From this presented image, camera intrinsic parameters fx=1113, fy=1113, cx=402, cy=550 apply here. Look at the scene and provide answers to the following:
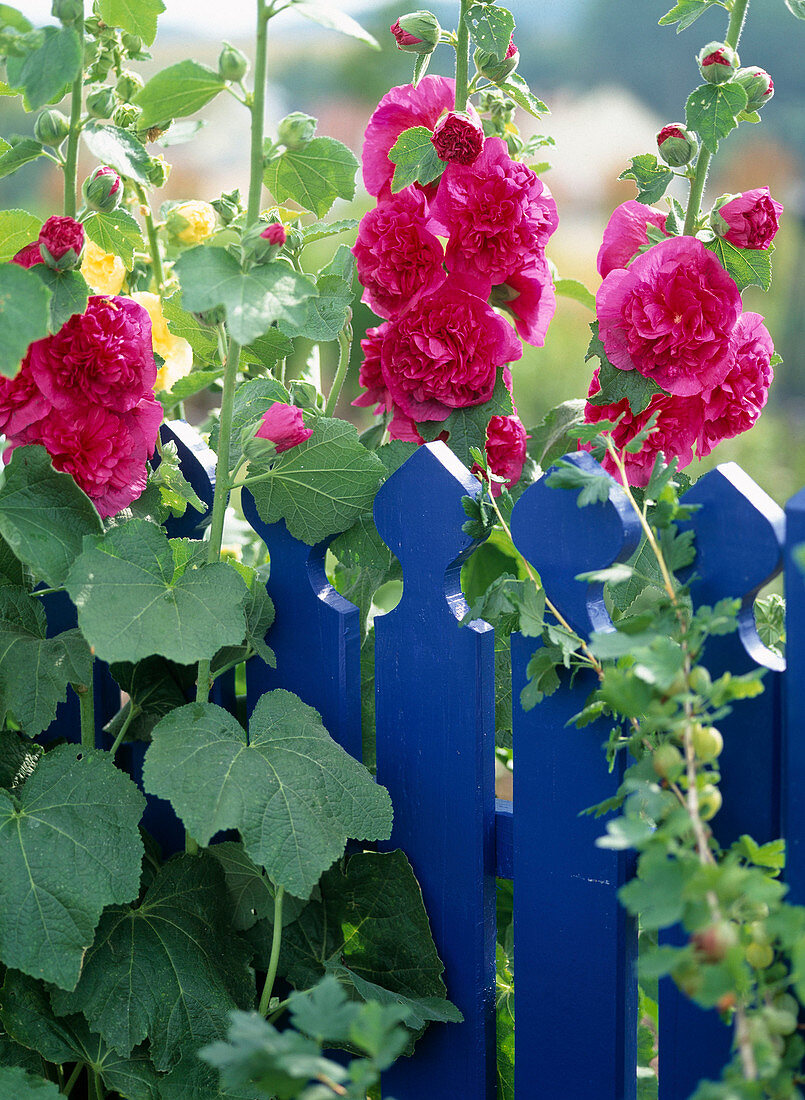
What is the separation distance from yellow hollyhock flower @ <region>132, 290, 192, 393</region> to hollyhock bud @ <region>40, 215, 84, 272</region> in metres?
0.26

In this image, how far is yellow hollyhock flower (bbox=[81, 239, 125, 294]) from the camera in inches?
53.0

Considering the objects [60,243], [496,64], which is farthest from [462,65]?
[60,243]

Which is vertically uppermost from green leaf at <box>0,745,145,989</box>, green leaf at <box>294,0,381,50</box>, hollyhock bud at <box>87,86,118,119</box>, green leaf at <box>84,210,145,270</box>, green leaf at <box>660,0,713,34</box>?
green leaf at <box>660,0,713,34</box>

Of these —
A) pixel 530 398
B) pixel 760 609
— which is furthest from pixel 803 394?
pixel 760 609

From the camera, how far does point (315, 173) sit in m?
1.15

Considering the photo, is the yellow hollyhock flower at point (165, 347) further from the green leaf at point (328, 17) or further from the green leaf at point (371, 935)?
the green leaf at point (371, 935)

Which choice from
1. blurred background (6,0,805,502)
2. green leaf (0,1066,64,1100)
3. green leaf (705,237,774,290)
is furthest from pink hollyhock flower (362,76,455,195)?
blurred background (6,0,805,502)

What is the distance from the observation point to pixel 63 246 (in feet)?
3.58

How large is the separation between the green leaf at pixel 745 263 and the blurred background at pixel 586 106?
815 centimetres

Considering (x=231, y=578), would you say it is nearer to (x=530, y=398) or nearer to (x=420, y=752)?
(x=420, y=752)

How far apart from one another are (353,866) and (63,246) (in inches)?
28.9

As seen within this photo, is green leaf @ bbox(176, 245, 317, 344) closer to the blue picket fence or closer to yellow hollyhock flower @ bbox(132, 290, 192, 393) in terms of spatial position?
the blue picket fence

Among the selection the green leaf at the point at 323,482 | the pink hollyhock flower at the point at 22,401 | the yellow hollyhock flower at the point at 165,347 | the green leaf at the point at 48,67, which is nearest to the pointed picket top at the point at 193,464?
the yellow hollyhock flower at the point at 165,347

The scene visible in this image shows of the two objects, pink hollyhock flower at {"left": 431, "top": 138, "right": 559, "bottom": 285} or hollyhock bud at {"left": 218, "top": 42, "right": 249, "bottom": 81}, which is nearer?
hollyhock bud at {"left": 218, "top": 42, "right": 249, "bottom": 81}
